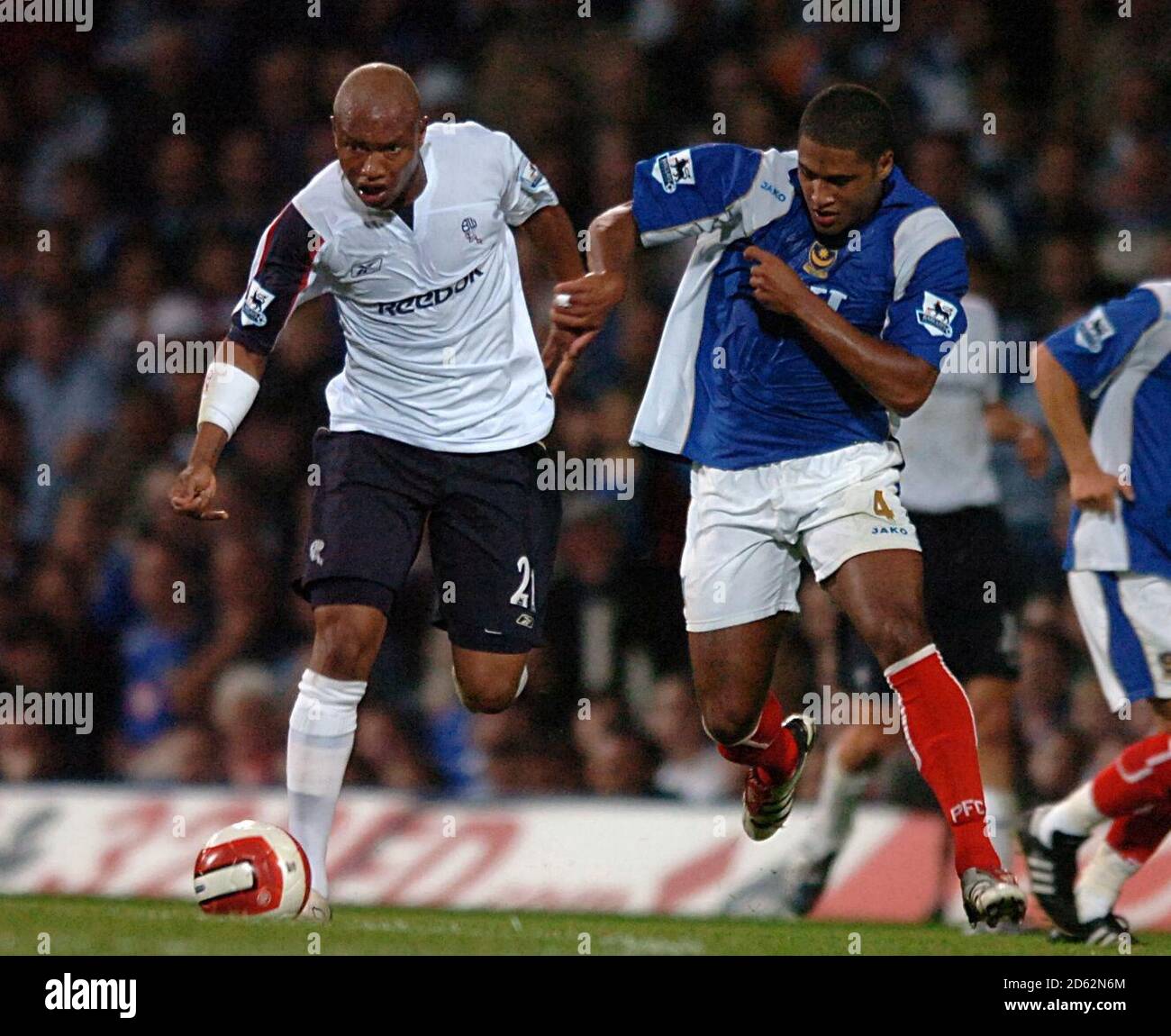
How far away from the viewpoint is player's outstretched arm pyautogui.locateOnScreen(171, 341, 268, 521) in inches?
197

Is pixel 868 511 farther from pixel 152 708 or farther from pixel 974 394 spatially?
pixel 152 708

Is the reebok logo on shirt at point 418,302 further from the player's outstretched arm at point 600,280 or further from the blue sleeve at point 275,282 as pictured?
the player's outstretched arm at point 600,280

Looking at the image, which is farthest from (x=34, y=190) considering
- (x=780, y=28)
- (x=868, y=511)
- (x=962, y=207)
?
(x=868, y=511)

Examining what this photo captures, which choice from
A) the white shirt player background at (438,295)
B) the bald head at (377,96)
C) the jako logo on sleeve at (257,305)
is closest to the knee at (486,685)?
the white shirt player background at (438,295)

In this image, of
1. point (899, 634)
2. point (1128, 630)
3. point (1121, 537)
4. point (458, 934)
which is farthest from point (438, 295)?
point (1128, 630)

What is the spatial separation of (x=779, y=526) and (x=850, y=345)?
24.8 inches

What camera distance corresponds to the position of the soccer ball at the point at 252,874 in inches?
193

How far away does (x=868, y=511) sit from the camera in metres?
5.16

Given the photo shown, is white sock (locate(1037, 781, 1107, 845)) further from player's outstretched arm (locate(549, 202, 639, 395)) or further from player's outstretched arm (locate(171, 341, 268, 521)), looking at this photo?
player's outstretched arm (locate(171, 341, 268, 521))

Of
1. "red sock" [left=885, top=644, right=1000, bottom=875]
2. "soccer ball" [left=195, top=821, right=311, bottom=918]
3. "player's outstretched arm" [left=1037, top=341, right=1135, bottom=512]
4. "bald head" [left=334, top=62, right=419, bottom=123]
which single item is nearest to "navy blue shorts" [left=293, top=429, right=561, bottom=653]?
"soccer ball" [left=195, top=821, right=311, bottom=918]

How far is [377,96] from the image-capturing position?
5.04 meters

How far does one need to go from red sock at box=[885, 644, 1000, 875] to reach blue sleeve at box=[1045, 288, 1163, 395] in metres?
1.36

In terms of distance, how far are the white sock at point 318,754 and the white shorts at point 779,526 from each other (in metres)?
0.98
